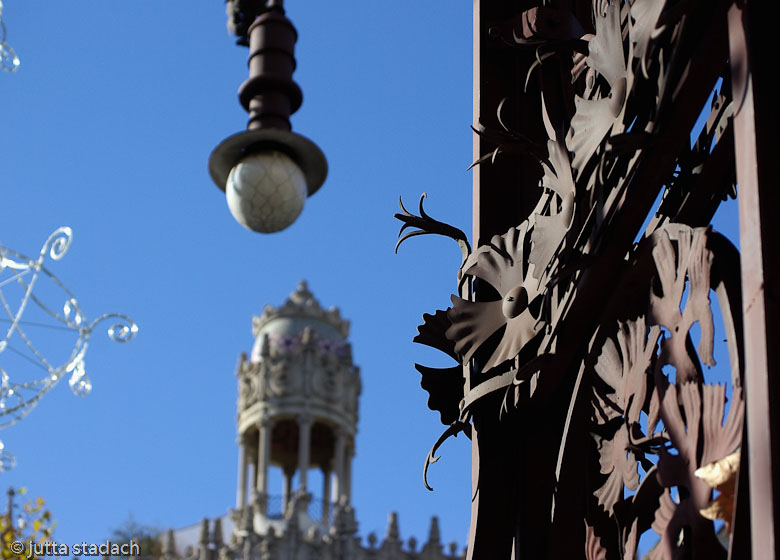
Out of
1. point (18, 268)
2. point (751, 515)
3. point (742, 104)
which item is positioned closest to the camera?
point (751, 515)

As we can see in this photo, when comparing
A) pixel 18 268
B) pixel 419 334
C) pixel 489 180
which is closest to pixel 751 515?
pixel 419 334

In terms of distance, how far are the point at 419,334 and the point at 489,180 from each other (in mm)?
515

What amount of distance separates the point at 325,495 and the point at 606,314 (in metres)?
53.8

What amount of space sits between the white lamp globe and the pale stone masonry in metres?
42.8

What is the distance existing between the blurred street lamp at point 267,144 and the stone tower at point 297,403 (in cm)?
4421

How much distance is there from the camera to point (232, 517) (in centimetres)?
5300

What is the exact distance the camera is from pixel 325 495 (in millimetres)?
56312

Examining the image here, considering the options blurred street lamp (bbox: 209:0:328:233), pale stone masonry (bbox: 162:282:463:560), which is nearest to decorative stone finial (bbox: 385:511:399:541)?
pale stone masonry (bbox: 162:282:463:560)

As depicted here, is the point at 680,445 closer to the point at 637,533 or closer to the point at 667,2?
the point at 637,533

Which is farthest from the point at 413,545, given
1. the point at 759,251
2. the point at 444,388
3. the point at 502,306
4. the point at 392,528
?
the point at 759,251

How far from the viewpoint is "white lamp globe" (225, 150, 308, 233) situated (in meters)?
8.36

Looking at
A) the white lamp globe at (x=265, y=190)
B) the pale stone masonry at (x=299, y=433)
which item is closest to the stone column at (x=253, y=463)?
the pale stone masonry at (x=299, y=433)

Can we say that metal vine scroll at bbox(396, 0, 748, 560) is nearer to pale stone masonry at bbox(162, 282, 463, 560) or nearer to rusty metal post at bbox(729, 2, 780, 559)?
rusty metal post at bbox(729, 2, 780, 559)

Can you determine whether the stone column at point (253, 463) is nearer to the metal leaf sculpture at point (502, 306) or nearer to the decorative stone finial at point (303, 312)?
the decorative stone finial at point (303, 312)
